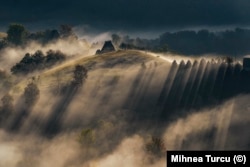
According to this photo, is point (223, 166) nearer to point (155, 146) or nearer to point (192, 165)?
point (192, 165)

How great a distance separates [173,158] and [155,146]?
375 feet

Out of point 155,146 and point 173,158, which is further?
point 155,146

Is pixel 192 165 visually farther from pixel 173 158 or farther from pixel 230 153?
pixel 230 153

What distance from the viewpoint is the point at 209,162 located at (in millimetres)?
88375

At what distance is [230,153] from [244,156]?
9.91ft

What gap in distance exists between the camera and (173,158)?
282 feet

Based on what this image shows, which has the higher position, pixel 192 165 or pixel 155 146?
pixel 155 146

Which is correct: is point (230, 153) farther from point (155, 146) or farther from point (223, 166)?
point (155, 146)

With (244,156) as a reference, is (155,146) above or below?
above

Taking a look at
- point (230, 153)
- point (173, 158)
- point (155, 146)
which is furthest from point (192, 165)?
point (155, 146)

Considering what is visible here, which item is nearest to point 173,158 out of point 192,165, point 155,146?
point 192,165

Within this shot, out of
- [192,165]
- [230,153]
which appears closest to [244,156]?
[230,153]

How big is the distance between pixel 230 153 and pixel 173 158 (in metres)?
12.4

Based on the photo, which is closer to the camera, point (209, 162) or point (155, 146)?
point (209, 162)
